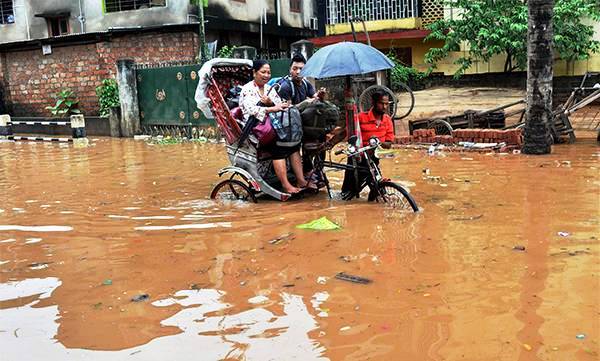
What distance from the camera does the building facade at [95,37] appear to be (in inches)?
766

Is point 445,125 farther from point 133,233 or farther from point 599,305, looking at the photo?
point 599,305

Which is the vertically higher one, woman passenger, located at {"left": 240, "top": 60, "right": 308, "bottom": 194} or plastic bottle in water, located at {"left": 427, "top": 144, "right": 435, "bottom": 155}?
woman passenger, located at {"left": 240, "top": 60, "right": 308, "bottom": 194}

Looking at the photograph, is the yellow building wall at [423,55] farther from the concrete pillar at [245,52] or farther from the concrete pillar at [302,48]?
the concrete pillar at [302,48]

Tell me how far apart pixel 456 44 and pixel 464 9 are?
100 cm

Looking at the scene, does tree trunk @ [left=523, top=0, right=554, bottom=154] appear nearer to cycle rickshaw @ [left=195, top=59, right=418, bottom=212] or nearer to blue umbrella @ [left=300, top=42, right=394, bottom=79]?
blue umbrella @ [left=300, top=42, right=394, bottom=79]

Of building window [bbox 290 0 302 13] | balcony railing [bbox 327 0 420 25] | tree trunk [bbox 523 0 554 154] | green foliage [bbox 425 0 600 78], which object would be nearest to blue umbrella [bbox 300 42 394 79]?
tree trunk [bbox 523 0 554 154]

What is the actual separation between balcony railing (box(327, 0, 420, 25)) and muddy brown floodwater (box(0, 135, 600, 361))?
1272cm

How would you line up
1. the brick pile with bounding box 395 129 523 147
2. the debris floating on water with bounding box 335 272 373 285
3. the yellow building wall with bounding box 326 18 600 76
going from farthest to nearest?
the yellow building wall with bounding box 326 18 600 76 < the brick pile with bounding box 395 129 523 147 < the debris floating on water with bounding box 335 272 373 285

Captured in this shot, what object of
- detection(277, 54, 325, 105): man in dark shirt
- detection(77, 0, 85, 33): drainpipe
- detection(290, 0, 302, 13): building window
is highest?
detection(290, 0, 302, 13): building window

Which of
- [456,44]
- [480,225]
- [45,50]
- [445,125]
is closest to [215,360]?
[480,225]

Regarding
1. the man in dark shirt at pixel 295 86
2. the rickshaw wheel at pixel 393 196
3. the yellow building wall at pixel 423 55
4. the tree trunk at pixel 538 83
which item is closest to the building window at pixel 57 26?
the yellow building wall at pixel 423 55

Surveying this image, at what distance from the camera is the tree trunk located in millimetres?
9781

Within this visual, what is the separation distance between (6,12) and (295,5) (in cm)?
1164

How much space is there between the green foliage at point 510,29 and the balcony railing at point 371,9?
87.9 inches
